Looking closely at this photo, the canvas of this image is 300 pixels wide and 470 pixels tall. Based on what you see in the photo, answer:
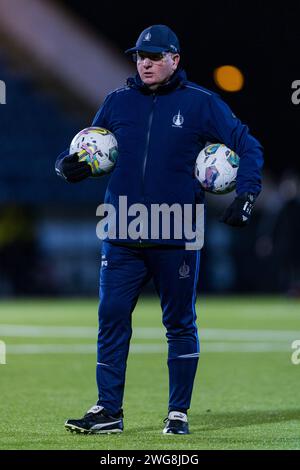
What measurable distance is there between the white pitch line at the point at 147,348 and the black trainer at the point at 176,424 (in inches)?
209

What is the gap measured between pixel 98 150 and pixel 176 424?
159 cm

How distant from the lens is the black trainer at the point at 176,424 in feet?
21.3

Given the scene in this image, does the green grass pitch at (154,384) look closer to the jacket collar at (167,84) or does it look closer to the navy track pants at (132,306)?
the navy track pants at (132,306)

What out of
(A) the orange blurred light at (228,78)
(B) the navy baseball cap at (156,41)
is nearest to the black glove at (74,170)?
(B) the navy baseball cap at (156,41)

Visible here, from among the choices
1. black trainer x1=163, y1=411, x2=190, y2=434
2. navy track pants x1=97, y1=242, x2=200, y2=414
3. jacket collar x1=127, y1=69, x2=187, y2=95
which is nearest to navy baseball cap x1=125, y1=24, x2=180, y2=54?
jacket collar x1=127, y1=69, x2=187, y2=95

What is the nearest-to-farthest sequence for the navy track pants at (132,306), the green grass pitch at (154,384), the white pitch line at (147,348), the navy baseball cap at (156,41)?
the green grass pitch at (154,384) < the navy baseball cap at (156,41) < the navy track pants at (132,306) < the white pitch line at (147,348)

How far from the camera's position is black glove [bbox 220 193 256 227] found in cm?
645

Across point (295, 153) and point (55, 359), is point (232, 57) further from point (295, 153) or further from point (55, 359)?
point (55, 359)

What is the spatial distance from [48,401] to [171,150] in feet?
7.64

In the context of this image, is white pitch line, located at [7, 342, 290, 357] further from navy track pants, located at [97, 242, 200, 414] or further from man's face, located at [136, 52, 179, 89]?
man's face, located at [136, 52, 179, 89]

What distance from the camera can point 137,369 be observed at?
409 inches

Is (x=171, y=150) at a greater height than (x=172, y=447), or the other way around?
(x=171, y=150)
